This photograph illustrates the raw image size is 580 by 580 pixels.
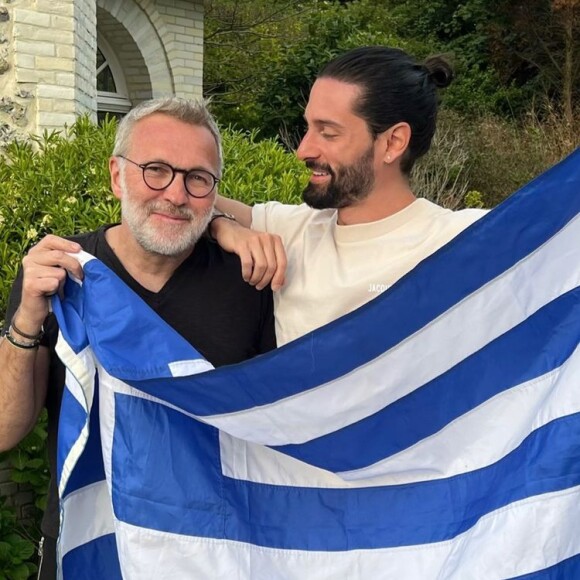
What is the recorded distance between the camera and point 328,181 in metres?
2.39

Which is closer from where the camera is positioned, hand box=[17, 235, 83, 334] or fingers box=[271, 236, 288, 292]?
hand box=[17, 235, 83, 334]

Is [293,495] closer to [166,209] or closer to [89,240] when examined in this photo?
[166,209]

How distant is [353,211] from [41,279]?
3.07 ft

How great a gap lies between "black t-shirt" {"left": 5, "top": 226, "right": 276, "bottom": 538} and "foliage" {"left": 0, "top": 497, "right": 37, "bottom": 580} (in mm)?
977

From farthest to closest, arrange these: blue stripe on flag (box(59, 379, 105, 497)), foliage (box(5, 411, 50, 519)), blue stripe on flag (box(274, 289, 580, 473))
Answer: foliage (box(5, 411, 50, 519)) < blue stripe on flag (box(59, 379, 105, 497)) < blue stripe on flag (box(274, 289, 580, 473))

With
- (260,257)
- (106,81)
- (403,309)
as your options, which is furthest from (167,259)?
(106,81)

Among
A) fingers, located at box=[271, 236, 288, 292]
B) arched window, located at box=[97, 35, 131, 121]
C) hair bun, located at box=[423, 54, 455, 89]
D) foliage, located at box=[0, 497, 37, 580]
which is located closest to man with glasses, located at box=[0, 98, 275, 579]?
fingers, located at box=[271, 236, 288, 292]

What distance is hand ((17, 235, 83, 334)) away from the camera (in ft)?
6.97

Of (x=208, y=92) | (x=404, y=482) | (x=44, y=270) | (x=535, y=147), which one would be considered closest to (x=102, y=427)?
(x=44, y=270)

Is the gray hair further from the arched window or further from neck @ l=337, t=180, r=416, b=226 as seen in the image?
the arched window

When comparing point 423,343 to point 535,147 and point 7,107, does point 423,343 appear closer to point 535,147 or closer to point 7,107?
point 7,107

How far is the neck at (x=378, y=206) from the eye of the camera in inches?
94.0

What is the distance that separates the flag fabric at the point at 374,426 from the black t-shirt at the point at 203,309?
0.21 metres

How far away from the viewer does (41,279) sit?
2.12 metres
